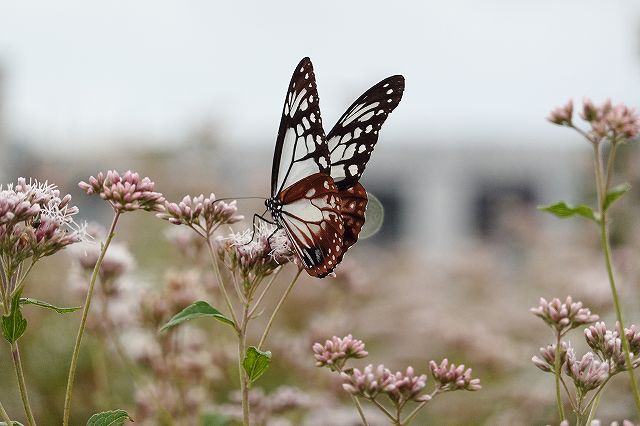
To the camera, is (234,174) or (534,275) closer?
(534,275)

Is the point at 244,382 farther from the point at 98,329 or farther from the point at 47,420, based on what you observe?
the point at 47,420

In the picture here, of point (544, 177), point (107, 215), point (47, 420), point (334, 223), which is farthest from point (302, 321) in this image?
point (544, 177)

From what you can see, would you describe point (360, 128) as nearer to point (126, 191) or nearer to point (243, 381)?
point (126, 191)

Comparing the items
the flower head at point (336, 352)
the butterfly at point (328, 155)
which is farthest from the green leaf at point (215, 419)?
the butterfly at point (328, 155)

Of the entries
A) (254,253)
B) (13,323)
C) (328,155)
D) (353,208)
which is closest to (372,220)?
(353,208)

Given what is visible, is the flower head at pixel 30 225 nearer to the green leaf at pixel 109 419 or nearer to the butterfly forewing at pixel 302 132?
the green leaf at pixel 109 419

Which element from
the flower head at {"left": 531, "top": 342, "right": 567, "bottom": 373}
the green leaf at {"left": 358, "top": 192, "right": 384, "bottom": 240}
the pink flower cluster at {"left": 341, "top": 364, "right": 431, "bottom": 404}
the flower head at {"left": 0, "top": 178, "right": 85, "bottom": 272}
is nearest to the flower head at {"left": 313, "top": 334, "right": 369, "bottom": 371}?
the pink flower cluster at {"left": 341, "top": 364, "right": 431, "bottom": 404}
